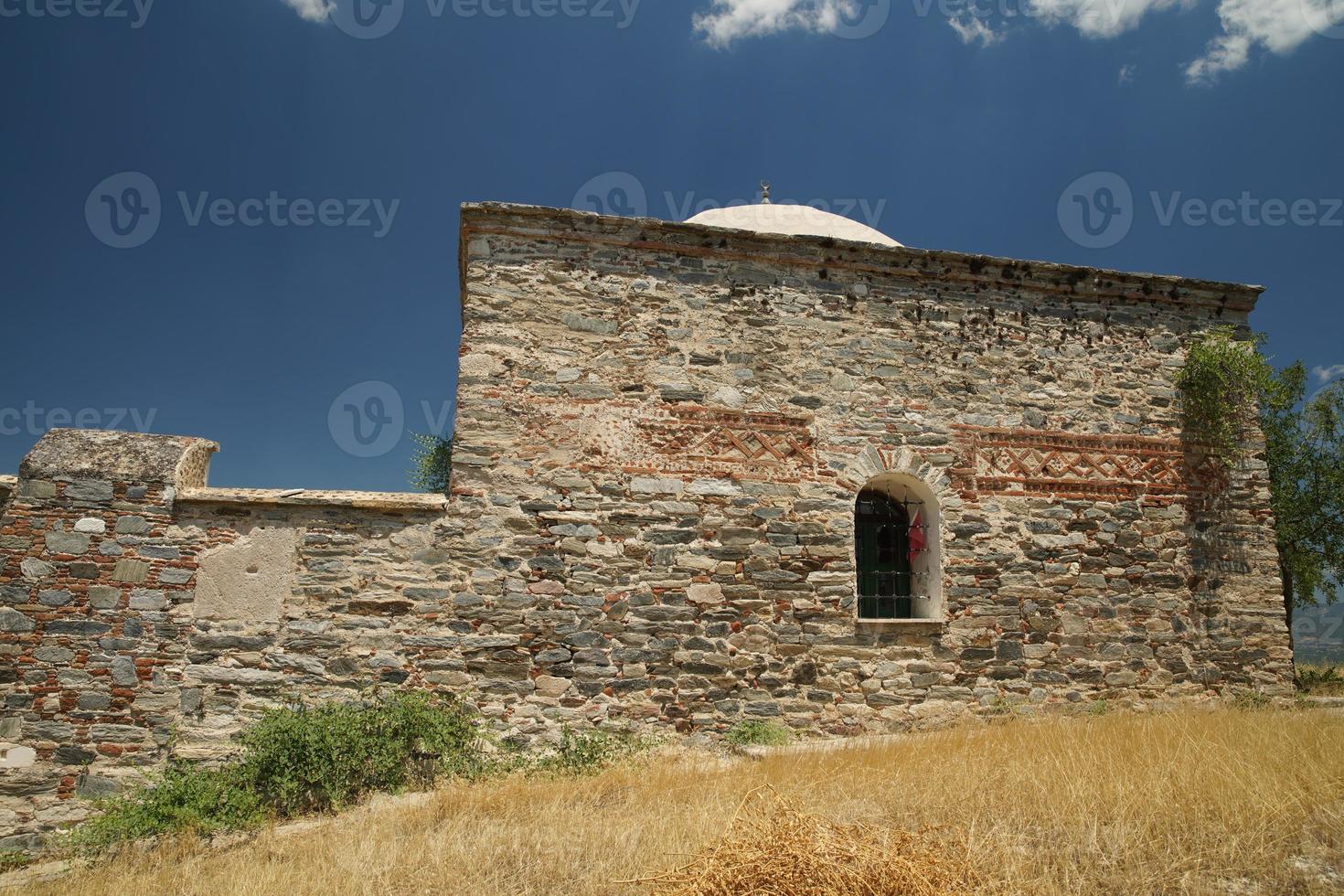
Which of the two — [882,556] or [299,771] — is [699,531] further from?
[299,771]

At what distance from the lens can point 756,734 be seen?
726 cm

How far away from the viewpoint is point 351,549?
707 centimetres

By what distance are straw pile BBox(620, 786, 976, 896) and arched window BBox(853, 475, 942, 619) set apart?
476 centimetres

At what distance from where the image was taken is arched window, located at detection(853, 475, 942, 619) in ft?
27.5

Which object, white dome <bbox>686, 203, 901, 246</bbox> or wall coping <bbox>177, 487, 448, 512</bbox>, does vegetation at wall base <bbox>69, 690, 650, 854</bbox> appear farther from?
white dome <bbox>686, 203, 901, 246</bbox>

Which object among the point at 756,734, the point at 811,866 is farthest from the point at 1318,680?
the point at 811,866

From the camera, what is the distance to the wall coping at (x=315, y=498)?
22.5 ft

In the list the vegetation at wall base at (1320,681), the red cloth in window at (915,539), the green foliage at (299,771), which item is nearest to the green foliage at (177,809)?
the green foliage at (299,771)

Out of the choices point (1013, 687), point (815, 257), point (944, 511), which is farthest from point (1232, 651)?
point (815, 257)

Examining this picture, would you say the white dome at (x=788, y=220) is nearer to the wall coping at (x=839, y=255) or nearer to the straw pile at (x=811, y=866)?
the wall coping at (x=839, y=255)

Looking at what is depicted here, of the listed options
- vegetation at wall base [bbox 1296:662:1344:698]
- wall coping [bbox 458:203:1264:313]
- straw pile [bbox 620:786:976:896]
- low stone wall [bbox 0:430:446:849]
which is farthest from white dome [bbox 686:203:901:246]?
straw pile [bbox 620:786:976:896]

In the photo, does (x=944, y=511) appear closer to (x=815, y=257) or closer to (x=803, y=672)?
(x=803, y=672)

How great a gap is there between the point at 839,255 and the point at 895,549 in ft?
11.7

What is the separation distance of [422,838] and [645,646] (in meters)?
3.12
